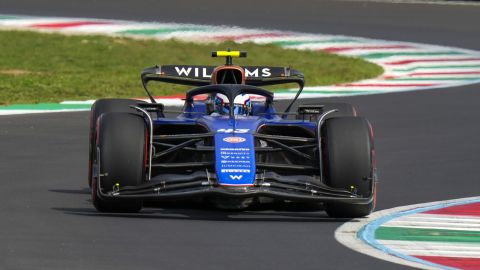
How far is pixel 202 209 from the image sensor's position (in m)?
12.0

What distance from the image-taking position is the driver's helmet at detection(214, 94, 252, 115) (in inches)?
509

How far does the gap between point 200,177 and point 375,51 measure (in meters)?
18.2

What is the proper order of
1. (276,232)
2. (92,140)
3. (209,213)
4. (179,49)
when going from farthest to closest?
(179,49)
(92,140)
(209,213)
(276,232)

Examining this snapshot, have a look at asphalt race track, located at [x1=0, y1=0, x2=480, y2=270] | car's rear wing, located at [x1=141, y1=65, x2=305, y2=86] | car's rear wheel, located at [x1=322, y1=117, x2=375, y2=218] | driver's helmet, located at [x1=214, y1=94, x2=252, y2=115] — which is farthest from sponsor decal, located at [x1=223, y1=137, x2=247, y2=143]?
car's rear wing, located at [x1=141, y1=65, x2=305, y2=86]

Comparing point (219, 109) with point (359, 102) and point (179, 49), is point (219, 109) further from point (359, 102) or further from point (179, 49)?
point (179, 49)

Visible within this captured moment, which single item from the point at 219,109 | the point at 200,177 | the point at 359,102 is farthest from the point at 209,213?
the point at 359,102

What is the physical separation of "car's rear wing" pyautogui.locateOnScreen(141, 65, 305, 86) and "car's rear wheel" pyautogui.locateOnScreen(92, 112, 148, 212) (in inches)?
101

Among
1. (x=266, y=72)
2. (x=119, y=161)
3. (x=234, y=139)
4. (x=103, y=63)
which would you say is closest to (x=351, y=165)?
(x=234, y=139)

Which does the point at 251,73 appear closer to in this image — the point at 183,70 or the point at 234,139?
the point at 183,70

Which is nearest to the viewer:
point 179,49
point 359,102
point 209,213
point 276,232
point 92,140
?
point 276,232

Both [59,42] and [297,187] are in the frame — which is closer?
[297,187]

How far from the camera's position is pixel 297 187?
11.4m

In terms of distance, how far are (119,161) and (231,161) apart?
2.77 ft

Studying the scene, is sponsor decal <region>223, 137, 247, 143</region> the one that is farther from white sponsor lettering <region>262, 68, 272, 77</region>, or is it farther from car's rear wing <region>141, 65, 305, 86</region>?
white sponsor lettering <region>262, 68, 272, 77</region>
